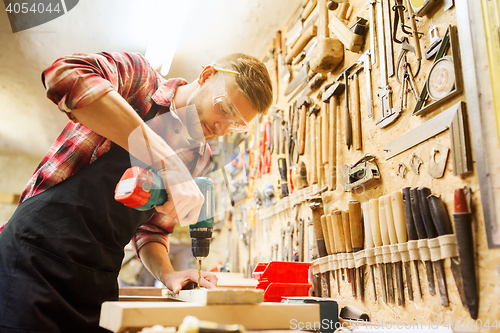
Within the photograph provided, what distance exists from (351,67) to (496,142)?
0.88 meters

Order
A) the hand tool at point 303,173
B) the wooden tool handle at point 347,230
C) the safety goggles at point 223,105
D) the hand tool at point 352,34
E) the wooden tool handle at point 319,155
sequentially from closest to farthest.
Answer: the safety goggles at point 223,105, the wooden tool handle at point 347,230, the hand tool at point 352,34, the wooden tool handle at point 319,155, the hand tool at point 303,173

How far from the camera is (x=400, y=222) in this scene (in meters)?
1.09

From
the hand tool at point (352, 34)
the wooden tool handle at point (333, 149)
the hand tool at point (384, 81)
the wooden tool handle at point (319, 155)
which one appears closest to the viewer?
Result: the hand tool at point (384, 81)

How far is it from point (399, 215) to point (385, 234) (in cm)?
10

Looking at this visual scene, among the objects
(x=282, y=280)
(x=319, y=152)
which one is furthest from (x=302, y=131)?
(x=282, y=280)

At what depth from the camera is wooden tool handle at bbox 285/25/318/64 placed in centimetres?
196

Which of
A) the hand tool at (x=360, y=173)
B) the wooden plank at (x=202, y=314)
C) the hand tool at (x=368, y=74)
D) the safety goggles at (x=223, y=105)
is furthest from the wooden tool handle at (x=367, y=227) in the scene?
the safety goggles at (x=223, y=105)

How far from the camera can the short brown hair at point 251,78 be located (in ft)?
3.81

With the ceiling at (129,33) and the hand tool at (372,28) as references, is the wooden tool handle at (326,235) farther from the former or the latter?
the ceiling at (129,33)

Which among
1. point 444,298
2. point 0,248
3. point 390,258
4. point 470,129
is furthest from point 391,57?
point 0,248

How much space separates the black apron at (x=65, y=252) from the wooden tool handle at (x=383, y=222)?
0.97 metres

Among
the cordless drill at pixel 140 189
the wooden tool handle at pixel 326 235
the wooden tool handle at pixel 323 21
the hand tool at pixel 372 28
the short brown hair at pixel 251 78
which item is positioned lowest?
the wooden tool handle at pixel 326 235

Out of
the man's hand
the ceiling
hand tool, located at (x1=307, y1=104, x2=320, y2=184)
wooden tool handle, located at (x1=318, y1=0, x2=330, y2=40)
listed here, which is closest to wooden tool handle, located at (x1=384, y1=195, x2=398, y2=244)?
hand tool, located at (x1=307, y1=104, x2=320, y2=184)

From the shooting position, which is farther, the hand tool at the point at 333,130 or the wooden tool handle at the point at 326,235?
the hand tool at the point at 333,130
